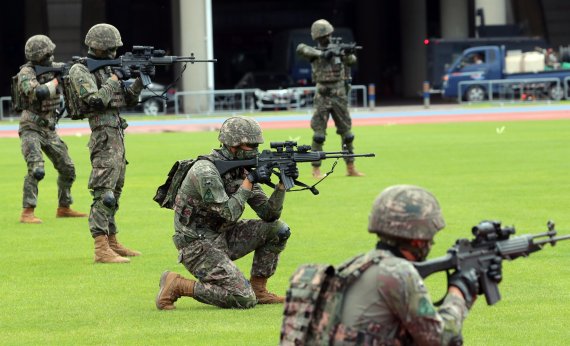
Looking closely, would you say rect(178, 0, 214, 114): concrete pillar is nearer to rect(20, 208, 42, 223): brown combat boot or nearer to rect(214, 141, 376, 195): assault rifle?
rect(20, 208, 42, 223): brown combat boot

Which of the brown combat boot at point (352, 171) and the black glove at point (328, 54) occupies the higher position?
the black glove at point (328, 54)

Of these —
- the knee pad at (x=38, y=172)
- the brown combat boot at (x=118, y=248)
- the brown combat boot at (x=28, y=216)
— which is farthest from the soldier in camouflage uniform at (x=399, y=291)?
the brown combat boot at (x=28, y=216)

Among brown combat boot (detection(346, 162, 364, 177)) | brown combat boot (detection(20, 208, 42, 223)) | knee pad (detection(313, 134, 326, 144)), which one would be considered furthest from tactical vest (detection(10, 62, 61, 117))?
brown combat boot (detection(346, 162, 364, 177))

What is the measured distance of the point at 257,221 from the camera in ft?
34.6

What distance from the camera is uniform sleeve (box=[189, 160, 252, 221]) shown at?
9859 millimetres

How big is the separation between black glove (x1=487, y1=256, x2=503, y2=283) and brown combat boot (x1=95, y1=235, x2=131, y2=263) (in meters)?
7.13

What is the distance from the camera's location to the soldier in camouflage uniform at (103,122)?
12.7 m

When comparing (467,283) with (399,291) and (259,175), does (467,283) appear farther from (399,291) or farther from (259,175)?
(259,175)

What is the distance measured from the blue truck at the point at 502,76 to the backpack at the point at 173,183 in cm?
3474

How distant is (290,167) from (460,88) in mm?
35647

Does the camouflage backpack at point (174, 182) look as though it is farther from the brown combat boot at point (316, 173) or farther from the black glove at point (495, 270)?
the brown combat boot at point (316, 173)

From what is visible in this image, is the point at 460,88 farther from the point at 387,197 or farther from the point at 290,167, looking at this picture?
the point at 387,197

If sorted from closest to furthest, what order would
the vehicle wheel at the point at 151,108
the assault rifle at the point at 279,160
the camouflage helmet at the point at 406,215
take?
1. the camouflage helmet at the point at 406,215
2. the assault rifle at the point at 279,160
3. the vehicle wheel at the point at 151,108

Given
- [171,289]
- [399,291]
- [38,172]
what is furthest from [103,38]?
[399,291]
